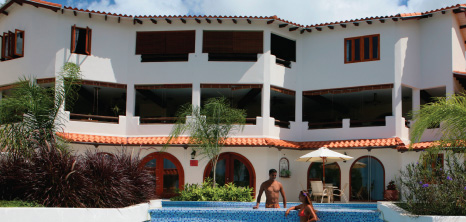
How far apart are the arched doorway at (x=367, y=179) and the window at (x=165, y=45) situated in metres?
9.14

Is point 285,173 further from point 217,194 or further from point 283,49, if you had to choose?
point 283,49

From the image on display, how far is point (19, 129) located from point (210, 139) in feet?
27.5

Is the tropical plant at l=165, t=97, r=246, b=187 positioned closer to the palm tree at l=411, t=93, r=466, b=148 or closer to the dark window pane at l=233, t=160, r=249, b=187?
the dark window pane at l=233, t=160, r=249, b=187

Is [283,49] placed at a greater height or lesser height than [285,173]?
greater

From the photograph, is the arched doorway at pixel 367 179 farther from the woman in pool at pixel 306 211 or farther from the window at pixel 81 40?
the window at pixel 81 40

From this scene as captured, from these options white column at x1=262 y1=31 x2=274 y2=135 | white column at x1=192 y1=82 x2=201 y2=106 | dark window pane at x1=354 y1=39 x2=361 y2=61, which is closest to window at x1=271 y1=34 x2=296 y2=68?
white column at x1=262 y1=31 x2=274 y2=135

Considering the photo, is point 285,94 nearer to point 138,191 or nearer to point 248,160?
point 248,160

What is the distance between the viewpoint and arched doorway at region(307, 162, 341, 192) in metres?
27.1

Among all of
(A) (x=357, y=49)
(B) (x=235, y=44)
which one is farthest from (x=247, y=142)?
(A) (x=357, y=49)

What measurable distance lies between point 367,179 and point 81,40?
14.1 meters

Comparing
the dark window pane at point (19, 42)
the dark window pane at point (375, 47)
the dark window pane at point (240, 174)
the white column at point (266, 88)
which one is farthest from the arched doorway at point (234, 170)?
the dark window pane at point (19, 42)

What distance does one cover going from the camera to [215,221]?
685 inches

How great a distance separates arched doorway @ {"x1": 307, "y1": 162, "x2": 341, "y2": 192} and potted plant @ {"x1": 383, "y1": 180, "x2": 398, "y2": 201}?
2.52 m

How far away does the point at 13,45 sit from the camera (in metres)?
27.5
